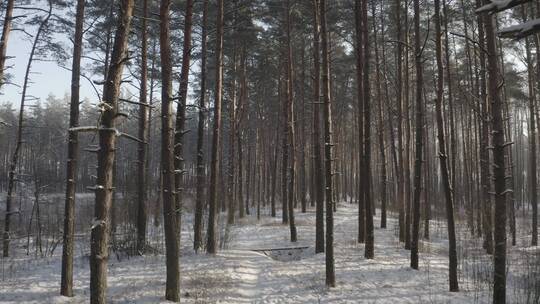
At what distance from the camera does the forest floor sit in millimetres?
8273

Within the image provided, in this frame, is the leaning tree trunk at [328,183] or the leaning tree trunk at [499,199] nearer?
the leaning tree trunk at [499,199]

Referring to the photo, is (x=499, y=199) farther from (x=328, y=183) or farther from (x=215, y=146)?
(x=215, y=146)

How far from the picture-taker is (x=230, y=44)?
705 inches

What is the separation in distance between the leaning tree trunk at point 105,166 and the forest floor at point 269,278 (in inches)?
99.3

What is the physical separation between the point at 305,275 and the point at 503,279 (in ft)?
14.8

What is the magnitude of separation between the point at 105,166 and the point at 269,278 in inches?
221

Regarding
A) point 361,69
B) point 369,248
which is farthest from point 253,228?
point 361,69

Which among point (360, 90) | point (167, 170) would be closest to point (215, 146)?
point (167, 170)

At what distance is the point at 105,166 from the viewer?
5742 mm

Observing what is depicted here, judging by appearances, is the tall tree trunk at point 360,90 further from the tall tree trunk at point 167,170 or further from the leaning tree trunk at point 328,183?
the tall tree trunk at point 167,170

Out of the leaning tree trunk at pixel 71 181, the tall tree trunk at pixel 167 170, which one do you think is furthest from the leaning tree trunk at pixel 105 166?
the leaning tree trunk at pixel 71 181

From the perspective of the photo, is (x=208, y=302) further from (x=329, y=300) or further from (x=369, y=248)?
(x=369, y=248)

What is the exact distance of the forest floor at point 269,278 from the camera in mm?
8273

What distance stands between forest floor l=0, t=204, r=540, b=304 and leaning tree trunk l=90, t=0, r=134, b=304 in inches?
99.3
